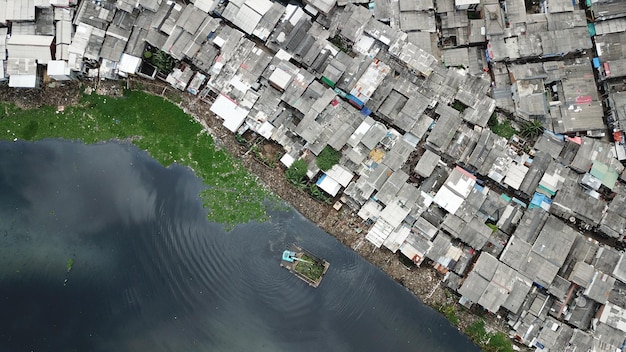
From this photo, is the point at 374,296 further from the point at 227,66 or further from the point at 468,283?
the point at 227,66

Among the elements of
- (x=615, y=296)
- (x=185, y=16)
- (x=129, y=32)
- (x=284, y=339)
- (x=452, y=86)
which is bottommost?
(x=284, y=339)

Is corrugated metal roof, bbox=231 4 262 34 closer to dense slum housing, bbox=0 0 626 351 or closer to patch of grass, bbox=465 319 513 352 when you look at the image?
dense slum housing, bbox=0 0 626 351

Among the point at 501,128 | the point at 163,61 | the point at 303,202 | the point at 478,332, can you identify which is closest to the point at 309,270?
the point at 303,202

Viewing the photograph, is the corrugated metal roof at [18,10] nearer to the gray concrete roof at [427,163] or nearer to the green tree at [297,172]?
the green tree at [297,172]

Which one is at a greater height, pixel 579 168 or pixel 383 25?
pixel 383 25

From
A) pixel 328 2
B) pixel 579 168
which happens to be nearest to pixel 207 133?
pixel 328 2

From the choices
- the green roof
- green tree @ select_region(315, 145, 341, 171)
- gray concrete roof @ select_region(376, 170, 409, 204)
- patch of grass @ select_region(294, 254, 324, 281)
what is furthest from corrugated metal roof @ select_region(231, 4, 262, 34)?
the green roof
